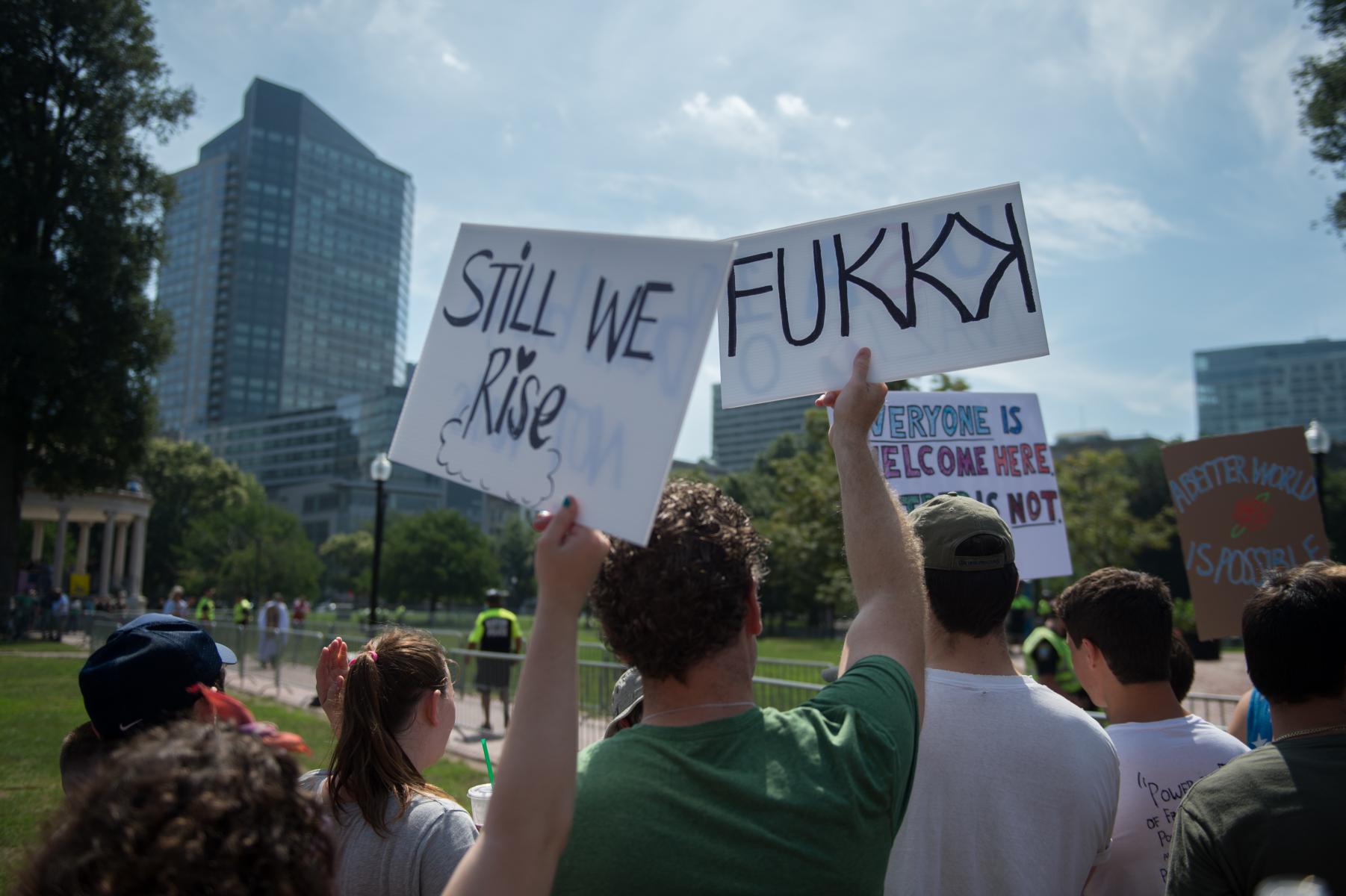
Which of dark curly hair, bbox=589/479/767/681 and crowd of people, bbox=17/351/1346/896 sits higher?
dark curly hair, bbox=589/479/767/681

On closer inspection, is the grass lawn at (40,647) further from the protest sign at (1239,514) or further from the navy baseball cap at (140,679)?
the protest sign at (1239,514)

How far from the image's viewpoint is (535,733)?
59.8 inches

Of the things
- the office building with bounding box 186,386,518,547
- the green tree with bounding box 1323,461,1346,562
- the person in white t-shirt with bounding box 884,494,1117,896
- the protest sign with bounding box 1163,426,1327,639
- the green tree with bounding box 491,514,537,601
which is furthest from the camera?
the office building with bounding box 186,386,518,547

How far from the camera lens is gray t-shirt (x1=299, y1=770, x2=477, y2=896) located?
2510 millimetres

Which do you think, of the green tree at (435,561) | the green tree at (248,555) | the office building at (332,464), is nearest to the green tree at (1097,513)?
the green tree at (248,555)

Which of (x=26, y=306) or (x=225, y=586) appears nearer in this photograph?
(x=26, y=306)

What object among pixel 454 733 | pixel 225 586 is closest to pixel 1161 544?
pixel 454 733

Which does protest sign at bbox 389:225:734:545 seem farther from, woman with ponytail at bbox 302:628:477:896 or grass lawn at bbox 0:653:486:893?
grass lawn at bbox 0:653:486:893

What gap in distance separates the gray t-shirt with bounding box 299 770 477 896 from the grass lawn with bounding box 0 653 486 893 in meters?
1.74

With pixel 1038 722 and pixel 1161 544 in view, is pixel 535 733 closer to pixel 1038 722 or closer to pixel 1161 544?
pixel 1038 722

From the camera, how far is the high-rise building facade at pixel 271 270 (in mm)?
167750

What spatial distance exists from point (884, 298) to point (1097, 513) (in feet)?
120

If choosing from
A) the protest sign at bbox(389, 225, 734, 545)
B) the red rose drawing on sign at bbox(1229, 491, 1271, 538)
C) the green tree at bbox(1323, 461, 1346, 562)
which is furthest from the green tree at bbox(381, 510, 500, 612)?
the protest sign at bbox(389, 225, 734, 545)

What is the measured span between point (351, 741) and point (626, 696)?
88 centimetres
